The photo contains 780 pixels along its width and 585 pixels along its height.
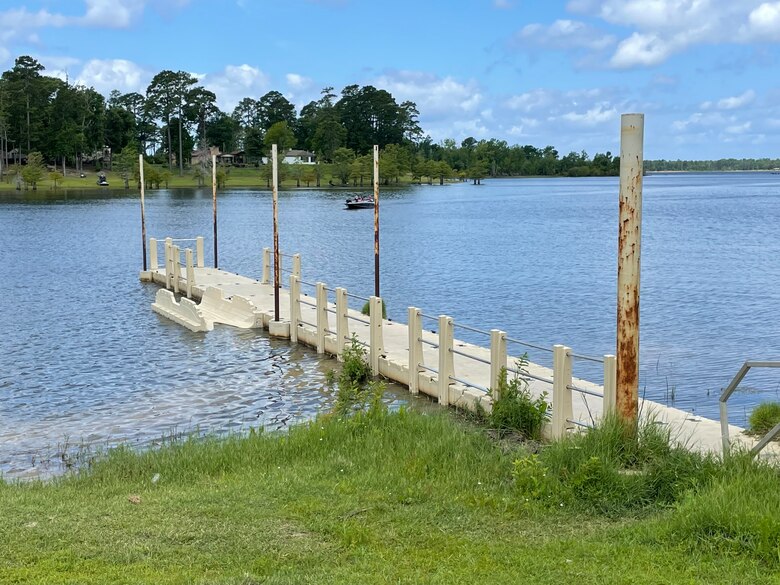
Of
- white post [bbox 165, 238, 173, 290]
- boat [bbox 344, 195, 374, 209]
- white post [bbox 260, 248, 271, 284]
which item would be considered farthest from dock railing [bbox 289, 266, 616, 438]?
boat [bbox 344, 195, 374, 209]

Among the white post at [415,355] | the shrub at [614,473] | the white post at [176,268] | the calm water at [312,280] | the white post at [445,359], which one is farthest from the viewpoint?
the white post at [176,268]

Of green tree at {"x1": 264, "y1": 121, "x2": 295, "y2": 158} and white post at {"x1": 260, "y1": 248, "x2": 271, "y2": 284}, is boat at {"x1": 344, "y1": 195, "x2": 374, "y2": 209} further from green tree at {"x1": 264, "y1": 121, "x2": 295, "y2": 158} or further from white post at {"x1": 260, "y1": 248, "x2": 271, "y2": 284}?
white post at {"x1": 260, "y1": 248, "x2": 271, "y2": 284}

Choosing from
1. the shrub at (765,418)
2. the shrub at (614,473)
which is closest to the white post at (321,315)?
the shrub at (765,418)

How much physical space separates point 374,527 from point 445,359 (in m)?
7.21

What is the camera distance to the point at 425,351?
1741 centimetres

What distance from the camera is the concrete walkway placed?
10906 mm

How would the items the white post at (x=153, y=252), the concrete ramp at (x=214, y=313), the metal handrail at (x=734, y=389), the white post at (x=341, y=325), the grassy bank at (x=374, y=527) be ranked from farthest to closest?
the white post at (x=153, y=252) < the concrete ramp at (x=214, y=313) < the white post at (x=341, y=325) < the metal handrail at (x=734, y=389) < the grassy bank at (x=374, y=527)

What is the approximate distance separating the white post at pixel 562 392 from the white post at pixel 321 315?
29.3 feet

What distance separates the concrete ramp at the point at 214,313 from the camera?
24.1 metres

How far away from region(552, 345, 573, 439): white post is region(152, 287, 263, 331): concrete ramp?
13.4 metres

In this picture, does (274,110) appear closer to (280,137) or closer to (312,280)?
(280,137)

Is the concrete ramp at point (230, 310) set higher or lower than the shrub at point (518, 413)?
lower

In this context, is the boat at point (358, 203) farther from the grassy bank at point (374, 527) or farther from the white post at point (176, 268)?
the grassy bank at point (374, 527)

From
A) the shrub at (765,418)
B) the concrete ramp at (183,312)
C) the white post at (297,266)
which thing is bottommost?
the concrete ramp at (183,312)
